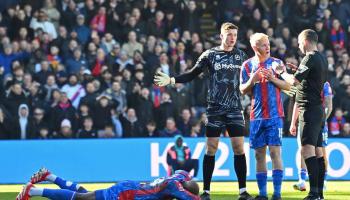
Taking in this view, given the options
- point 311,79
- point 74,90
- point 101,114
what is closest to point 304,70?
point 311,79

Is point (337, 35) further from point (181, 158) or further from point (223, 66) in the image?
point (223, 66)

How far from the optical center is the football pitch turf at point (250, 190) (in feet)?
46.1

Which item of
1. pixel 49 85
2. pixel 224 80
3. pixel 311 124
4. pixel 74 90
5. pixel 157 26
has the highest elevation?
pixel 157 26

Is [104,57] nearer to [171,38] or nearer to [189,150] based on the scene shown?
[171,38]

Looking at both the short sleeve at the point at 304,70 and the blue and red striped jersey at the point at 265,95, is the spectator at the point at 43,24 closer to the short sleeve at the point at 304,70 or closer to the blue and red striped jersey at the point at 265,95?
the blue and red striped jersey at the point at 265,95

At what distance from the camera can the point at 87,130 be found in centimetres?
1945

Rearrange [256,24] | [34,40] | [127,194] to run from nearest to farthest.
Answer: [127,194]
[34,40]
[256,24]

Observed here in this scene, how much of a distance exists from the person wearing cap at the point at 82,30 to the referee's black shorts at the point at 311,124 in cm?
1050

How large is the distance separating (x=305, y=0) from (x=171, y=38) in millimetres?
4161

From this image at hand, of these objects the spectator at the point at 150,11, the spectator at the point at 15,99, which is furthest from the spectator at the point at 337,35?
the spectator at the point at 15,99

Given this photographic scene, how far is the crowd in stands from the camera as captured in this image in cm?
1980

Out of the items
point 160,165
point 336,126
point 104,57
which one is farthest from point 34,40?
point 336,126

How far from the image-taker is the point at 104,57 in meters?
21.5

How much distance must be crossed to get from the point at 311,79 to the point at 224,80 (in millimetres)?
1191
